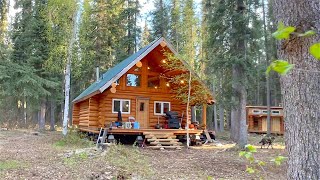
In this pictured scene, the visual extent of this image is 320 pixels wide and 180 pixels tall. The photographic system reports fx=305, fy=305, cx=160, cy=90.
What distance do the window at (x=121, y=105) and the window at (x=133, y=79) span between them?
3.38 feet

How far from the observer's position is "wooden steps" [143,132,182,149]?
14023 millimetres

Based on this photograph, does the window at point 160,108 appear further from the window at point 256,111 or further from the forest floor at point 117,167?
the window at point 256,111

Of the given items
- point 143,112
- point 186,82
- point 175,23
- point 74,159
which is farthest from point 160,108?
point 175,23

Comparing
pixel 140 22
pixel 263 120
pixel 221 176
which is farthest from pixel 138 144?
pixel 263 120

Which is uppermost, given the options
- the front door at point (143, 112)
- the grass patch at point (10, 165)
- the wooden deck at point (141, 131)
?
the front door at point (143, 112)

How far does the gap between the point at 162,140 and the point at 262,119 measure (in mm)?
17381

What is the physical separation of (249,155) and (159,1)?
25944mm

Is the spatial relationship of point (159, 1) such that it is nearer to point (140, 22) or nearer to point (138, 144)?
point (140, 22)

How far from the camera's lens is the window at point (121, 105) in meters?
16.5

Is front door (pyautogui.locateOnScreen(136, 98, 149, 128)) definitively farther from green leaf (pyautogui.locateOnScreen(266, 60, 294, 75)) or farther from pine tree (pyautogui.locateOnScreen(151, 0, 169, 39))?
green leaf (pyautogui.locateOnScreen(266, 60, 294, 75))

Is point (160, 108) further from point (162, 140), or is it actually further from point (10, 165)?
point (10, 165)

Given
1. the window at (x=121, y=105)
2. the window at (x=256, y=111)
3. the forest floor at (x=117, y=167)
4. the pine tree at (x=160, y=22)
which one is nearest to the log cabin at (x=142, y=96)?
the window at (x=121, y=105)

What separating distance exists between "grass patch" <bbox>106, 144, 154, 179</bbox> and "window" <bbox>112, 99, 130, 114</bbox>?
204 inches

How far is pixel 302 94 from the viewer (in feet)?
10.2
